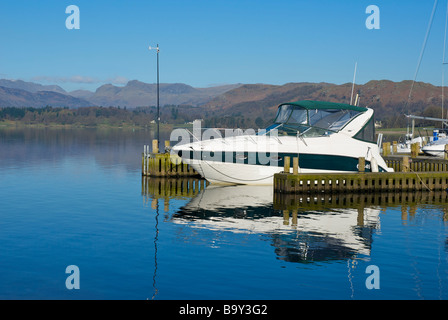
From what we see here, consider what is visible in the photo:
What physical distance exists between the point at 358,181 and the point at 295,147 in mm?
4395

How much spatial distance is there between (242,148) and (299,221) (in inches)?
361

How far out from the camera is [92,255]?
19.9m

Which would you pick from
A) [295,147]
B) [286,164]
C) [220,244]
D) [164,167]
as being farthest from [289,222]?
[164,167]

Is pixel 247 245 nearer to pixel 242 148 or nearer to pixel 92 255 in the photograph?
pixel 92 255

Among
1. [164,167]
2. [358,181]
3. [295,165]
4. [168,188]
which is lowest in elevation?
[168,188]

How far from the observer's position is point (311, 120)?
36.9 metres

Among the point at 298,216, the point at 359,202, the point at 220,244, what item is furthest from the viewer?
the point at 359,202

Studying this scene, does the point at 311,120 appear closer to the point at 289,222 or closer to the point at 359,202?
the point at 359,202

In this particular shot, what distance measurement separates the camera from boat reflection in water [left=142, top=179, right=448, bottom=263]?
21.5 meters

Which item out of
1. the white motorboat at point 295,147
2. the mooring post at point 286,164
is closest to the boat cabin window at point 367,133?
the white motorboat at point 295,147

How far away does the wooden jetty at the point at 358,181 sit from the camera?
111 feet

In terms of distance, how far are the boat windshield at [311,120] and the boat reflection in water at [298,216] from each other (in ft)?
13.9

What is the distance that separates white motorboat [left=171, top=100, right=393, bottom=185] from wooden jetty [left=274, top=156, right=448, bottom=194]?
160 centimetres

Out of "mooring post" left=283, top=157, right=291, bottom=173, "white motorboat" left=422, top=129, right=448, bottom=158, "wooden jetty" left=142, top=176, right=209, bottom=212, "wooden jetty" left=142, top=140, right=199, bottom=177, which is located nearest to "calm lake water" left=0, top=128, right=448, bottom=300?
"wooden jetty" left=142, top=176, right=209, bottom=212
